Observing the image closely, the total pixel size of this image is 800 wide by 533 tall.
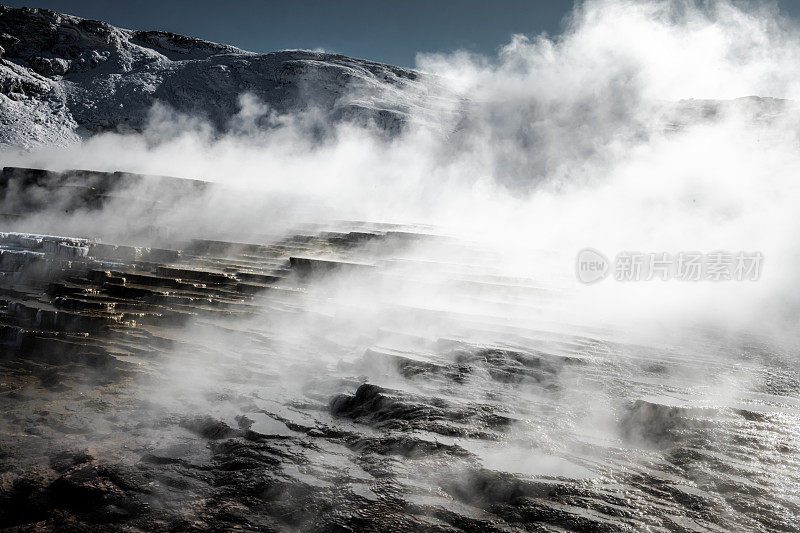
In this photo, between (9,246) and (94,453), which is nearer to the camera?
(94,453)

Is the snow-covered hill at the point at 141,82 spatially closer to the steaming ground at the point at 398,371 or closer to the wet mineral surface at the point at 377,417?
the steaming ground at the point at 398,371

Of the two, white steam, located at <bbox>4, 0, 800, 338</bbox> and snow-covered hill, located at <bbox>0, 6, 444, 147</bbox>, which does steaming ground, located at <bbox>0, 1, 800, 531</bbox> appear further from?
snow-covered hill, located at <bbox>0, 6, 444, 147</bbox>

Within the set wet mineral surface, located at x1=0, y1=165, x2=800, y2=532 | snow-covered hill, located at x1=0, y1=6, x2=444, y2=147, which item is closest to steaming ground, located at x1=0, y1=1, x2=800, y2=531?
wet mineral surface, located at x1=0, y1=165, x2=800, y2=532

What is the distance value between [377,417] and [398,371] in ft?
2.43

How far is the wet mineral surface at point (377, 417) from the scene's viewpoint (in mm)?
1772

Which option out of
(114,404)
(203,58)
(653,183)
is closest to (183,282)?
(114,404)

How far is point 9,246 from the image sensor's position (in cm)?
746

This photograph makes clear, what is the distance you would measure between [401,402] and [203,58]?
4329 centimetres

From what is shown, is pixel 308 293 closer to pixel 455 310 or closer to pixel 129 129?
pixel 455 310

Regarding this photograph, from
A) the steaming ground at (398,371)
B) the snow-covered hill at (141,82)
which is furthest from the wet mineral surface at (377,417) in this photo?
the snow-covered hill at (141,82)

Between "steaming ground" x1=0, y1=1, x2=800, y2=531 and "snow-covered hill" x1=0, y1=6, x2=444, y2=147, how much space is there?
21.3 meters

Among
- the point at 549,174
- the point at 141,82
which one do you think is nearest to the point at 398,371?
the point at 549,174

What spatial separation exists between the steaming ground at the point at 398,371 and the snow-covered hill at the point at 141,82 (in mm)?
21268

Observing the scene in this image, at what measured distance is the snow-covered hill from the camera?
28109mm
